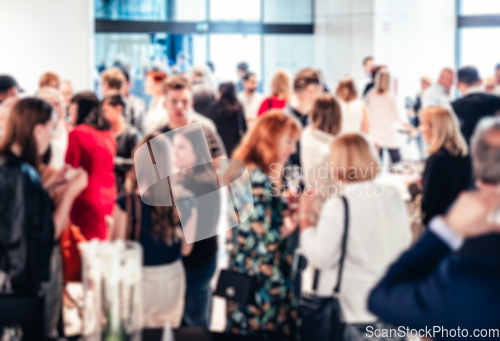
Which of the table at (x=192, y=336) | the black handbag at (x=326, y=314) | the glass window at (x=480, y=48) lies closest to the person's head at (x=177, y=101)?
the black handbag at (x=326, y=314)

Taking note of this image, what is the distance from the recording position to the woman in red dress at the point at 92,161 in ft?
12.3

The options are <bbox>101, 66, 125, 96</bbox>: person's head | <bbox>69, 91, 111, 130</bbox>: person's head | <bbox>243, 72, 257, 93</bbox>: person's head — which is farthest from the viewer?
<bbox>243, 72, 257, 93</bbox>: person's head

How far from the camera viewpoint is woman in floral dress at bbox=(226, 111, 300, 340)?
2.76 metres

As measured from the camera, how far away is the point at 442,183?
12.1 feet

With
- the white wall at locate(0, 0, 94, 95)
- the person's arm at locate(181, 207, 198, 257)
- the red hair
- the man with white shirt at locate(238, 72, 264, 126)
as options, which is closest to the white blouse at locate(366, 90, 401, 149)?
the man with white shirt at locate(238, 72, 264, 126)

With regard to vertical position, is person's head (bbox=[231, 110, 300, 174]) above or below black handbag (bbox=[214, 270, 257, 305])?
above

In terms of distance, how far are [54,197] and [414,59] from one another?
941 centimetres

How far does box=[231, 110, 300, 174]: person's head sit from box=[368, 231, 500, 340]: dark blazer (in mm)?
1404

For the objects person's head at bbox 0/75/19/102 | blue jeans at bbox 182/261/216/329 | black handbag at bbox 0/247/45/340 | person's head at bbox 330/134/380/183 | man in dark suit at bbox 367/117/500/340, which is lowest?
blue jeans at bbox 182/261/216/329

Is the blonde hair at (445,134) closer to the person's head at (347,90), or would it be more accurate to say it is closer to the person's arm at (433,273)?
the person's head at (347,90)

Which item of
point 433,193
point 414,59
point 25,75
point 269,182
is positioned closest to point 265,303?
point 269,182

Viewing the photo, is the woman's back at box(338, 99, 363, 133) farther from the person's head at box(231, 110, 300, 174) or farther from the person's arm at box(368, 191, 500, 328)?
the person's arm at box(368, 191, 500, 328)

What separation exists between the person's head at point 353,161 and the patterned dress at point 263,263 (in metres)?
0.31

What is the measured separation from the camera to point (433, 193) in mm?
3693
